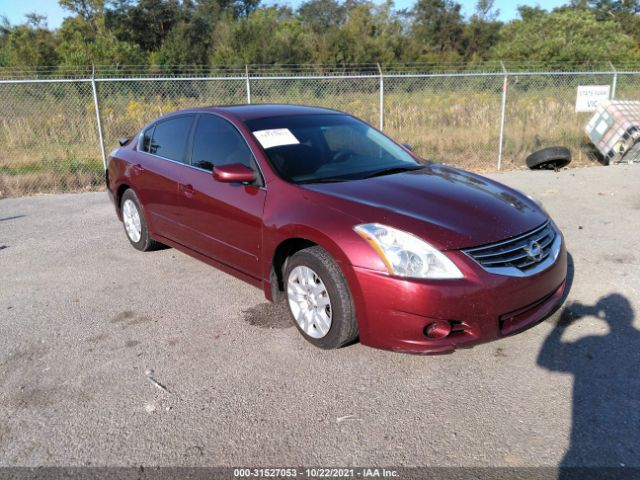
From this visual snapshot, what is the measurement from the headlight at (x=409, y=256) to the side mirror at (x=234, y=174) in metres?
1.12

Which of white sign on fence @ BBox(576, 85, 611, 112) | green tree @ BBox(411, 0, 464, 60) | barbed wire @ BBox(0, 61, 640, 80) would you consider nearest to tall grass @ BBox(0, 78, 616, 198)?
barbed wire @ BBox(0, 61, 640, 80)

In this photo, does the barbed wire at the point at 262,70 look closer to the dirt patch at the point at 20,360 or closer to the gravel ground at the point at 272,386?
the gravel ground at the point at 272,386

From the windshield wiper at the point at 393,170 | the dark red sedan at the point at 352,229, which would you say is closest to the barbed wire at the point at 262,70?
the dark red sedan at the point at 352,229

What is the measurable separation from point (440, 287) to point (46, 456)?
2.20 meters

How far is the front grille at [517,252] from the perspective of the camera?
3129 mm

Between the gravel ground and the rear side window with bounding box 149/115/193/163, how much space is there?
117 centimetres

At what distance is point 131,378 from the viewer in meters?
3.34

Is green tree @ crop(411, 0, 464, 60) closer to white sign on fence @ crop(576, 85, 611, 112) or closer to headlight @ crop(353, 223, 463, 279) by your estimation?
white sign on fence @ crop(576, 85, 611, 112)

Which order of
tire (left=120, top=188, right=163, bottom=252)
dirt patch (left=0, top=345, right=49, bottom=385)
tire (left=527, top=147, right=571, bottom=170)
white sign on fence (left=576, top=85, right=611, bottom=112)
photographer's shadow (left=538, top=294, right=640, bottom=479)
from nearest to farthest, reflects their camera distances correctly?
photographer's shadow (left=538, top=294, right=640, bottom=479) → dirt patch (left=0, top=345, right=49, bottom=385) → tire (left=120, top=188, right=163, bottom=252) → tire (left=527, top=147, right=571, bottom=170) → white sign on fence (left=576, top=85, right=611, bottom=112)

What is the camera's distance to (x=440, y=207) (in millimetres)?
3482

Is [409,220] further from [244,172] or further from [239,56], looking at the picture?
[239,56]

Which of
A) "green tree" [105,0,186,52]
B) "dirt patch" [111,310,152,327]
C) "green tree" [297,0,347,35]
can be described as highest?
"green tree" [297,0,347,35]

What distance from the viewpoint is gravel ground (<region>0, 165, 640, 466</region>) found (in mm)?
2652

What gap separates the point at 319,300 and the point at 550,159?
8.36m
